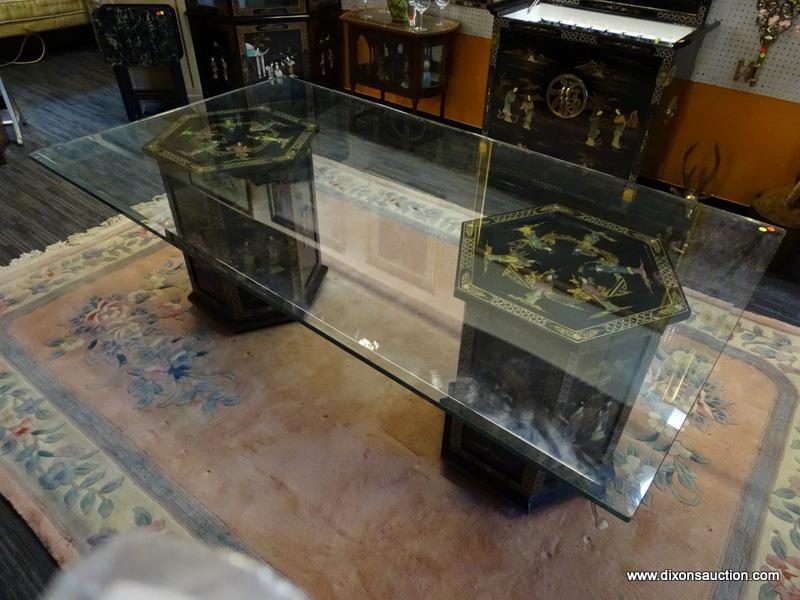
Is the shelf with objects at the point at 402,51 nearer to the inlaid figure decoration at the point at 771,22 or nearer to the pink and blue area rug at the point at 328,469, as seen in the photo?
the inlaid figure decoration at the point at 771,22

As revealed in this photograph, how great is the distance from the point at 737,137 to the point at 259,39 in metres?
2.35

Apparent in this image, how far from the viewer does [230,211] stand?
5.80 ft

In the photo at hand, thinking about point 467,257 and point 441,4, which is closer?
point 467,257

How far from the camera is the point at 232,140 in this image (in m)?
2.01

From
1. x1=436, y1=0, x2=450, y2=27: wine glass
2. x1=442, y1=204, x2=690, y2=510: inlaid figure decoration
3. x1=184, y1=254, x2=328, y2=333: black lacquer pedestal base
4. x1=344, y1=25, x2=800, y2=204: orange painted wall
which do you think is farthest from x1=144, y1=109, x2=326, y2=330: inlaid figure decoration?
x1=344, y1=25, x2=800, y2=204: orange painted wall

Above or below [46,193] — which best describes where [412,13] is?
above

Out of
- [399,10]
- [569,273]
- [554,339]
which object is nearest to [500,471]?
[554,339]

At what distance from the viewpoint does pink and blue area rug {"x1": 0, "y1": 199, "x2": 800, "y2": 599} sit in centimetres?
135

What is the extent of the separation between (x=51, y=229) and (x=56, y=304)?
57 centimetres

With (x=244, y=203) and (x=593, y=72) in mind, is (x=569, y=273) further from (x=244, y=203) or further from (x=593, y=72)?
(x=593, y=72)

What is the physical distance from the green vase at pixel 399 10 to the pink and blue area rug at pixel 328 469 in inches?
73.5

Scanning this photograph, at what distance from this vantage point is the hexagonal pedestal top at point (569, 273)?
52.6 inches

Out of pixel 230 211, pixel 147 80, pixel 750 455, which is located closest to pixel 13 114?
pixel 147 80

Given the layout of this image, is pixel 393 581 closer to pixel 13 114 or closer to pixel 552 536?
pixel 552 536
